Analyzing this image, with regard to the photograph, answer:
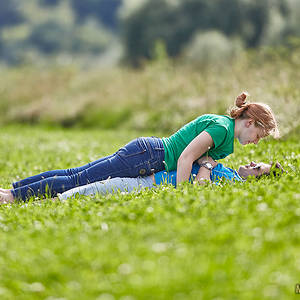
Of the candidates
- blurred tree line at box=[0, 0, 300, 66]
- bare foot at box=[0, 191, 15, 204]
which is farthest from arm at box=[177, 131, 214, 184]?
blurred tree line at box=[0, 0, 300, 66]

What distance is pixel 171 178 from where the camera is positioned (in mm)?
5121

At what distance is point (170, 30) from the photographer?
40.4 m

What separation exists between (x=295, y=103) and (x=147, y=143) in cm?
529

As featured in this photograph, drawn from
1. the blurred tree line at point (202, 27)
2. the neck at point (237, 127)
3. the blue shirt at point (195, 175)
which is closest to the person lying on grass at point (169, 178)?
the blue shirt at point (195, 175)

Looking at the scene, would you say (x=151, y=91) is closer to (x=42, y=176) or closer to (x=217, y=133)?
(x=42, y=176)

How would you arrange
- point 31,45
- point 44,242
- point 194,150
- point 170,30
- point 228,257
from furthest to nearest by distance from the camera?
point 31,45 → point 170,30 → point 194,150 → point 44,242 → point 228,257

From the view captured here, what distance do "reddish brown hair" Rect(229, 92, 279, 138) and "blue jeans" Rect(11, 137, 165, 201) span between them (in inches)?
40.0

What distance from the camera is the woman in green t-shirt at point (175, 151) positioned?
191 inches

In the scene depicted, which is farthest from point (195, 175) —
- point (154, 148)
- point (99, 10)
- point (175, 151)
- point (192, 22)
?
point (99, 10)

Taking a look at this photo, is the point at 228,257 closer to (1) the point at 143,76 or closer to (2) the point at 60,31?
(1) the point at 143,76

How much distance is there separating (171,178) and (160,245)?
82.9 inches

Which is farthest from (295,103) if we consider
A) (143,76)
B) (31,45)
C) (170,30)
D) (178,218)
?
(31,45)

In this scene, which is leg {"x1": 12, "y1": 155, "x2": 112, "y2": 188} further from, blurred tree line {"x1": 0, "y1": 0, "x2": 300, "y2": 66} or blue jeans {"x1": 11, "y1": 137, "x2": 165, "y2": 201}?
blurred tree line {"x1": 0, "y1": 0, "x2": 300, "y2": 66}

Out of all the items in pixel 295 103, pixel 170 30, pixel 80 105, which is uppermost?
pixel 170 30
